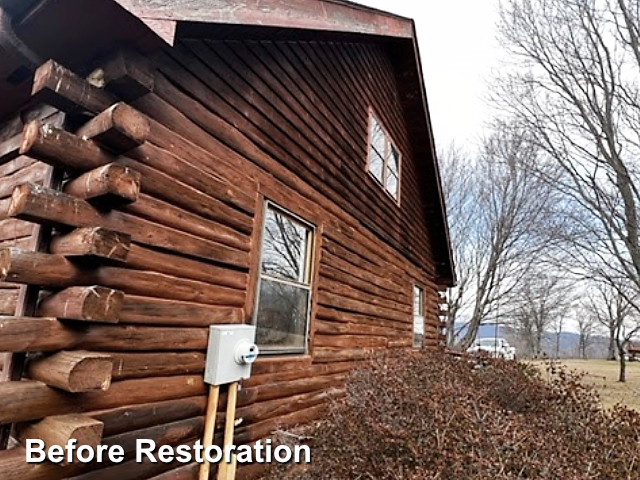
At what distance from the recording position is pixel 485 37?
13.6m

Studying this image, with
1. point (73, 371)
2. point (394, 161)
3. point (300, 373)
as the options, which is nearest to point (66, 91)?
point (73, 371)

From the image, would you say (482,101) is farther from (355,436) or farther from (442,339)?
(355,436)

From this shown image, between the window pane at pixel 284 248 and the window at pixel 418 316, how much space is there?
211 inches

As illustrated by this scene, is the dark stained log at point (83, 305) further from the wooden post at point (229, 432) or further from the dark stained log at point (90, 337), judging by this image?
the wooden post at point (229, 432)

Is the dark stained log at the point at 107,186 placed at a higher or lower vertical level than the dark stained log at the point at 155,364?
higher

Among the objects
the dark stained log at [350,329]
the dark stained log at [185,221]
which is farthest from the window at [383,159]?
the dark stained log at [185,221]

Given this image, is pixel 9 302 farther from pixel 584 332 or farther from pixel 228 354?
pixel 584 332

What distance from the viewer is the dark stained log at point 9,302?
265 cm

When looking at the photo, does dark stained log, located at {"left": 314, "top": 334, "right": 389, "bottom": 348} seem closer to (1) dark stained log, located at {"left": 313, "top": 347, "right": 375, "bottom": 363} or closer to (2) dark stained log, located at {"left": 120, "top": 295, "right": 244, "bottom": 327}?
(1) dark stained log, located at {"left": 313, "top": 347, "right": 375, "bottom": 363}

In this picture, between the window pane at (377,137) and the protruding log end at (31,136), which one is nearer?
the protruding log end at (31,136)

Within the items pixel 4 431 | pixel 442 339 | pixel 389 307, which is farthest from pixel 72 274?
pixel 442 339

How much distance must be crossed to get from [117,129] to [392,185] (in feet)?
21.4

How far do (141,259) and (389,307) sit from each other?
5562 millimetres

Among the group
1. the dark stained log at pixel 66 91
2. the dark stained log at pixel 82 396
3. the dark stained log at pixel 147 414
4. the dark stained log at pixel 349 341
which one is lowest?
the dark stained log at pixel 147 414
